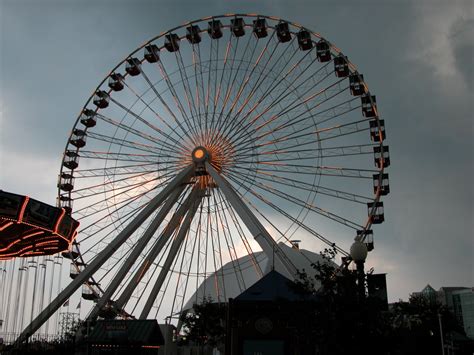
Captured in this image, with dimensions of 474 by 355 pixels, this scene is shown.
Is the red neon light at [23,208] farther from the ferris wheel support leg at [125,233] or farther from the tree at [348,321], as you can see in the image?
the tree at [348,321]

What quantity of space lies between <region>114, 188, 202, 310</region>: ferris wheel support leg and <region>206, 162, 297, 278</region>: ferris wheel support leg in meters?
2.67

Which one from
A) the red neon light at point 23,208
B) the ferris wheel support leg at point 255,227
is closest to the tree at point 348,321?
the ferris wheel support leg at point 255,227

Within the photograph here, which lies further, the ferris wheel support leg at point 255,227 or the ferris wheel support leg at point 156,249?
the ferris wheel support leg at point 156,249

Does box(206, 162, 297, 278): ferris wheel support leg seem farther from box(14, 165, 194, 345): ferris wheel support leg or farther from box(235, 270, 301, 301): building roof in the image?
box(235, 270, 301, 301): building roof

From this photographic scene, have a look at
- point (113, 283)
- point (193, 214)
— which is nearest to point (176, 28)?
point (193, 214)

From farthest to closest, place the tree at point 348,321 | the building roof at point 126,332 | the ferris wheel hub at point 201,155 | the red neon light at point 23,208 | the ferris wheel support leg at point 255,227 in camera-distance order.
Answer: the ferris wheel hub at point 201,155 → the building roof at point 126,332 → the ferris wheel support leg at point 255,227 → the red neon light at point 23,208 → the tree at point 348,321

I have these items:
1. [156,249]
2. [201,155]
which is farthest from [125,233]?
[201,155]

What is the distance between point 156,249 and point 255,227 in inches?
246

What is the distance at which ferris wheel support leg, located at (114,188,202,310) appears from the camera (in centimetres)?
2997

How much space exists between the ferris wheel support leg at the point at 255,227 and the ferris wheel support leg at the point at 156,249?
105 inches

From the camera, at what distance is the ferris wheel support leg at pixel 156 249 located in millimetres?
29969

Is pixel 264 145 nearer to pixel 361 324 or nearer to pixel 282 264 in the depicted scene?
pixel 282 264

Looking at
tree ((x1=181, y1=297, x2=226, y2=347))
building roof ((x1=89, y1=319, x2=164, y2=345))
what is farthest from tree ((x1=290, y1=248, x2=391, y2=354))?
tree ((x1=181, y1=297, x2=226, y2=347))

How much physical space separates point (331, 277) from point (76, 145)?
20223mm
